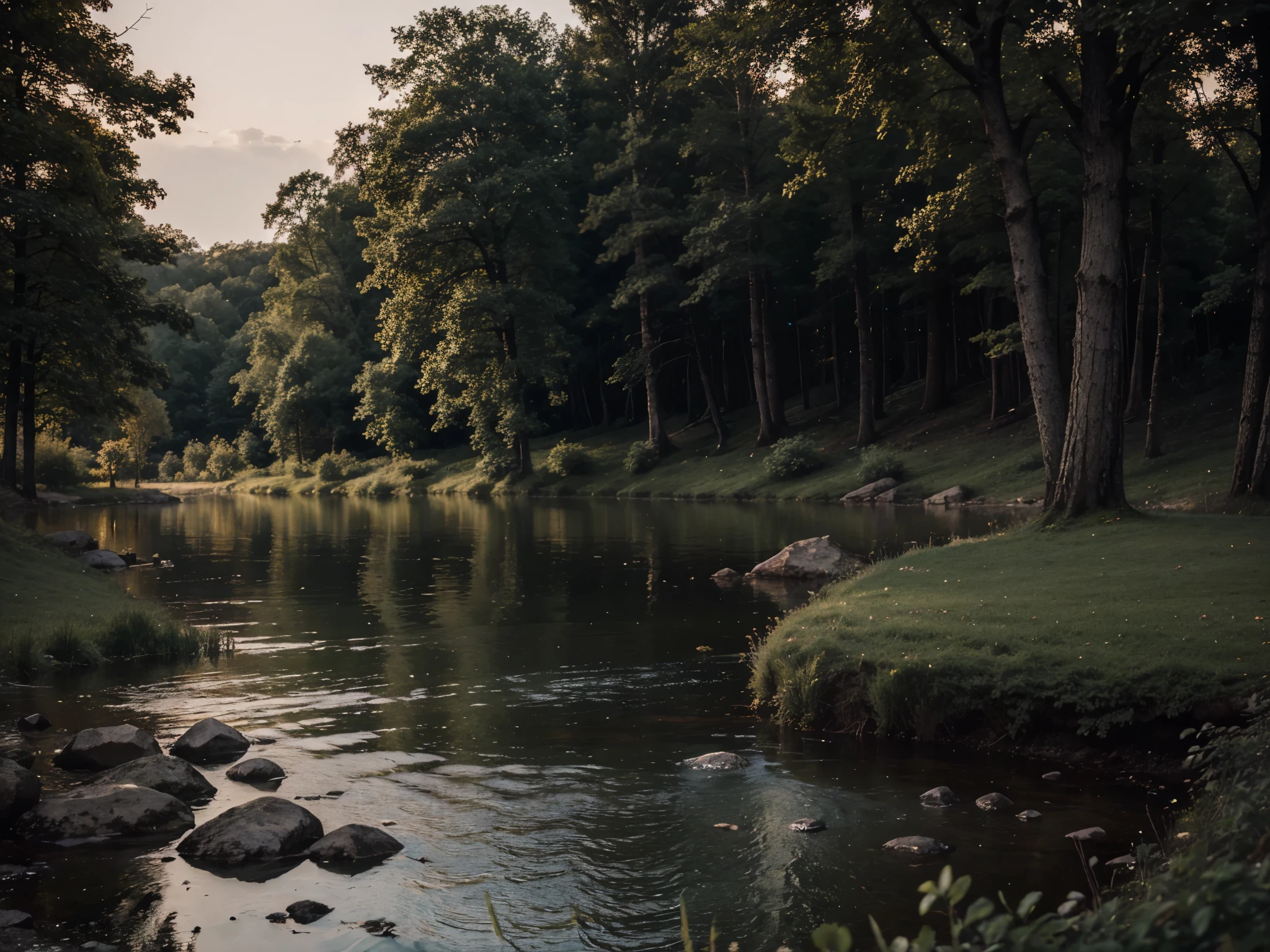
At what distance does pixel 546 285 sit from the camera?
62969 mm

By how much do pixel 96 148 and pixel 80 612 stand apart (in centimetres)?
1763

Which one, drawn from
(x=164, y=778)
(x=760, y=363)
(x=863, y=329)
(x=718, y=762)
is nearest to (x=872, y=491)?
(x=863, y=329)

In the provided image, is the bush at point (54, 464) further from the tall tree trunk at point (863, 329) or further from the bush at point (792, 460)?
the tall tree trunk at point (863, 329)

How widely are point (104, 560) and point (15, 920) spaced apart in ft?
77.2

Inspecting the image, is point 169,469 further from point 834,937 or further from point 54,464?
point 834,937

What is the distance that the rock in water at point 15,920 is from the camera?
6691 millimetres

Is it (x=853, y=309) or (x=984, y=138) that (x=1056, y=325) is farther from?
(x=853, y=309)

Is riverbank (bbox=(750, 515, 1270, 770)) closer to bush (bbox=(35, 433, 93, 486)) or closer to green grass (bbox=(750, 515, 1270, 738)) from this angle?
green grass (bbox=(750, 515, 1270, 738))

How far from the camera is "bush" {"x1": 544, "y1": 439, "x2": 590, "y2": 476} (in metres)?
57.8

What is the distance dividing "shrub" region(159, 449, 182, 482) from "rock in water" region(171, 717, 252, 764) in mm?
93682

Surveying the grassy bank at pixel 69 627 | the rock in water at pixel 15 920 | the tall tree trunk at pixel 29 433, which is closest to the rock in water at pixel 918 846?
the rock in water at pixel 15 920

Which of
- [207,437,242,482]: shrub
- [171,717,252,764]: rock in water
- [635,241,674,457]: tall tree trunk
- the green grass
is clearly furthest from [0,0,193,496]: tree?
[207,437,242,482]: shrub

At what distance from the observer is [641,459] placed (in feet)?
184

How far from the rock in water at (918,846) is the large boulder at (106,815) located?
226 inches
